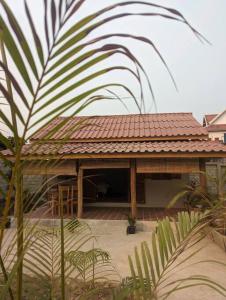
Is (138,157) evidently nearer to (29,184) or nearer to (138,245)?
(138,245)

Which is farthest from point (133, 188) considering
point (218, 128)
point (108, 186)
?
point (218, 128)

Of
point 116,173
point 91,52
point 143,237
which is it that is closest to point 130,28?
point 91,52

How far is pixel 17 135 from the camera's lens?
101cm

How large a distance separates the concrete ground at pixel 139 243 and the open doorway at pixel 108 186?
3239 millimetres

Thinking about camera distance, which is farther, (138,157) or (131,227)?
(138,157)

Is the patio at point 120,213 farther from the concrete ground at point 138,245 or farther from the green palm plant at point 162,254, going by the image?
the green palm plant at point 162,254

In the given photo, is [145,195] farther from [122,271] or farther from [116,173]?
[122,271]

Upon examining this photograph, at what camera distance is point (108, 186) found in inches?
542

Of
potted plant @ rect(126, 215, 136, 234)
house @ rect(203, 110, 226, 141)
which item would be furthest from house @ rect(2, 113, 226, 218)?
house @ rect(203, 110, 226, 141)

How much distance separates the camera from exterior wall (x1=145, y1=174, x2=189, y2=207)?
10.9 metres

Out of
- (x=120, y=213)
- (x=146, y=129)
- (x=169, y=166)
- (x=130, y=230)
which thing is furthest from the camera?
(x=146, y=129)

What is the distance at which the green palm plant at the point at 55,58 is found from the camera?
0.83 m

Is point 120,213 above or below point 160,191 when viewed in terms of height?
below

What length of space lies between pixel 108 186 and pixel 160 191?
349cm
